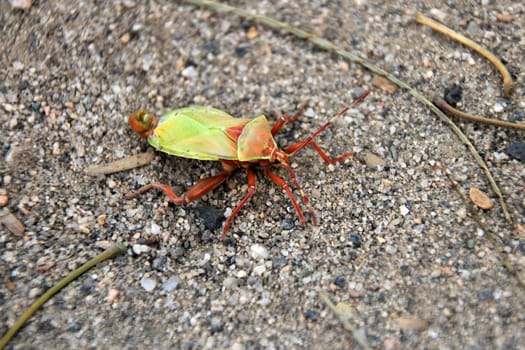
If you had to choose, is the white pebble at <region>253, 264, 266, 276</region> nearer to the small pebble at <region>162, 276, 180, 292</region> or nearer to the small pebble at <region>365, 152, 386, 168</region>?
the small pebble at <region>162, 276, 180, 292</region>

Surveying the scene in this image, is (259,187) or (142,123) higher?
(142,123)

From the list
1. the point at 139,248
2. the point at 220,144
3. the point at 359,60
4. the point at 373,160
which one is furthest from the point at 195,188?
the point at 359,60

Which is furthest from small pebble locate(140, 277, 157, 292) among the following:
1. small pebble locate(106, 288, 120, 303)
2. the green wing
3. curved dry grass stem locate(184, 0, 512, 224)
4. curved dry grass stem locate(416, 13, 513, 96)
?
curved dry grass stem locate(416, 13, 513, 96)

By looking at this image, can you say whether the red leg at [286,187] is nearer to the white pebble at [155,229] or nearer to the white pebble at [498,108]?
the white pebble at [155,229]

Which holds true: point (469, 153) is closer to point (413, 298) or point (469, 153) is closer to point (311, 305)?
point (413, 298)

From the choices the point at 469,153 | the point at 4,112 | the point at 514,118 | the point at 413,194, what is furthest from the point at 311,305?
the point at 4,112

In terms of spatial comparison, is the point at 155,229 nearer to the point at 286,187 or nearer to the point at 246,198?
the point at 246,198

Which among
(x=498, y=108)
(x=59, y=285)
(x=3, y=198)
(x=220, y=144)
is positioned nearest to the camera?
(x=59, y=285)
